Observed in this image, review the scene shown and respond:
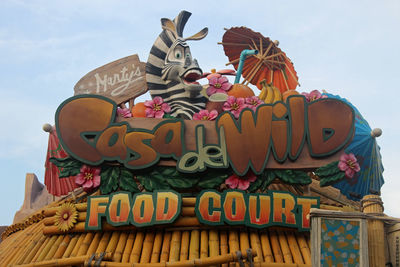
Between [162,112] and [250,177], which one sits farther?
[162,112]

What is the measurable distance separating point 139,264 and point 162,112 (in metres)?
→ 3.09

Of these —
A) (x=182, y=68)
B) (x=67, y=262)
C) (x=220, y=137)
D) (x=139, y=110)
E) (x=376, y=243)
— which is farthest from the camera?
(x=182, y=68)

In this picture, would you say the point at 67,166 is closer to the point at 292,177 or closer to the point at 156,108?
the point at 156,108

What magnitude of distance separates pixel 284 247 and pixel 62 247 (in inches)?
143

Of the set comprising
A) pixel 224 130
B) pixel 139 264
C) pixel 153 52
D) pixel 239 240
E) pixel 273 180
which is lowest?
pixel 139 264

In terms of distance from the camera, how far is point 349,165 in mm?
9836

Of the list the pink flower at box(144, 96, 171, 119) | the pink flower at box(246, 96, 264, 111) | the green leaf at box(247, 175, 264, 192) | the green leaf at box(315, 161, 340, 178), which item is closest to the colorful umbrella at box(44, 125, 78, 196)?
the pink flower at box(144, 96, 171, 119)

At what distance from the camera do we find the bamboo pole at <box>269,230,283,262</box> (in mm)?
8836

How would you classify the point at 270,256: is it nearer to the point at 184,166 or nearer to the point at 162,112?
the point at 184,166

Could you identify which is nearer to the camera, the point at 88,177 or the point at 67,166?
the point at 88,177

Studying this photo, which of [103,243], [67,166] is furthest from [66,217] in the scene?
[67,166]

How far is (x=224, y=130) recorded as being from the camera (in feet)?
32.6

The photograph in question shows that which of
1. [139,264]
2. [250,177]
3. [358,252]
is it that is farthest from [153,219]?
[358,252]

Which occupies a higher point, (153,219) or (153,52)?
(153,52)
